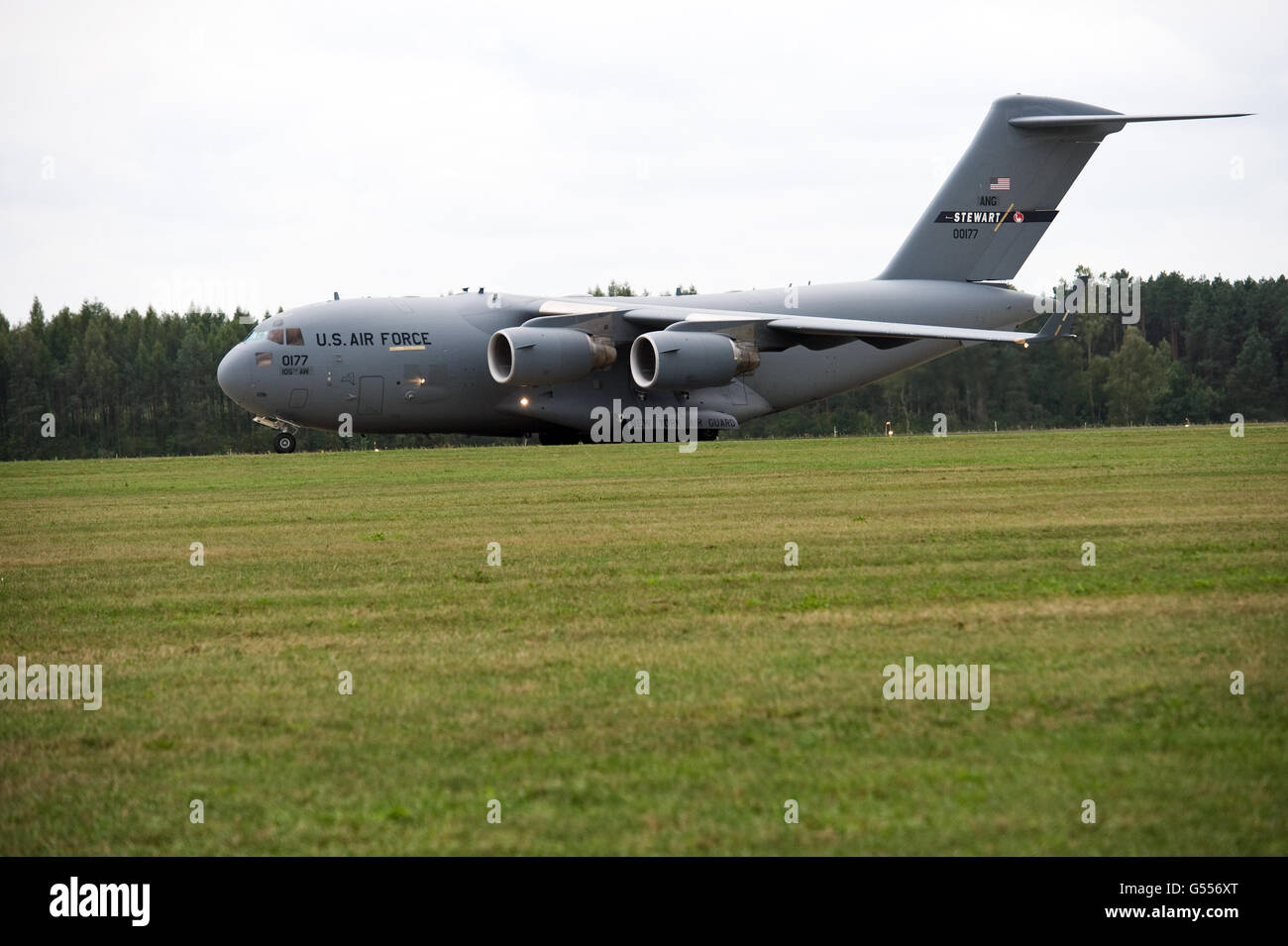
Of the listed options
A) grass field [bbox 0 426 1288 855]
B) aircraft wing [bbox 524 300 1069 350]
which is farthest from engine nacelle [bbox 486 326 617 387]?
grass field [bbox 0 426 1288 855]

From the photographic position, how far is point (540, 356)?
34594 mm

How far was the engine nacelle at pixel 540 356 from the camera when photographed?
3450 cm

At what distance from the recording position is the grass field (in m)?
5.39

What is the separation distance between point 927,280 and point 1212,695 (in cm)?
3593

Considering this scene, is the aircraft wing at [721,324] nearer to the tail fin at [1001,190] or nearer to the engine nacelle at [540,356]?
the engine nacelle at [540,356]

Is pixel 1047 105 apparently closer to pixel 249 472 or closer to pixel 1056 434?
pixel 1056 434

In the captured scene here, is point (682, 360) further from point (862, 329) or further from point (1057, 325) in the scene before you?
point (1057, 325)

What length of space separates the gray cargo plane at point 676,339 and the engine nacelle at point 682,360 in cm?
4

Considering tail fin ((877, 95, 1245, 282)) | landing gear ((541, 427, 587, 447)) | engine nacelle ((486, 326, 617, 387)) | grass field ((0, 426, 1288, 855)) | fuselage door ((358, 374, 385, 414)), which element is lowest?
grass field ((0, 426, 1288, 855))

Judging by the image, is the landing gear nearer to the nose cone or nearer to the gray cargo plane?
the gray cargo plane

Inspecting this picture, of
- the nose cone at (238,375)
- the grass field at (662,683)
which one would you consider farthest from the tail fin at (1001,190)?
the grass field at (662,683)

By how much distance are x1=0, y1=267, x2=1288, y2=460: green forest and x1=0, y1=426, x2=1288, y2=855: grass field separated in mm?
26008

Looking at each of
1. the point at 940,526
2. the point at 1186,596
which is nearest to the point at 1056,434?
the point at 940,526
